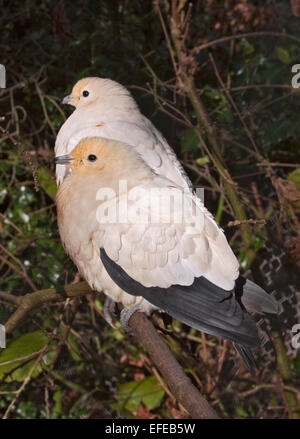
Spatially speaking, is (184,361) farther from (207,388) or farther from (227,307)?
(227,307)

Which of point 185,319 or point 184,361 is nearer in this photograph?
point 185,319

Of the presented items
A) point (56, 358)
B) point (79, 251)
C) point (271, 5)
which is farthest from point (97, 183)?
point (271, 5)

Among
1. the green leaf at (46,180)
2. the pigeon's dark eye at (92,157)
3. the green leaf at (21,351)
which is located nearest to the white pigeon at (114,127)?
the pigeon's dark eye at (92,157)

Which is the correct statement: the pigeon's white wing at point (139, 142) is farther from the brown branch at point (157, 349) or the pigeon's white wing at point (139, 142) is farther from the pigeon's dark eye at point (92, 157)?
the brown branch at point (157, 349)

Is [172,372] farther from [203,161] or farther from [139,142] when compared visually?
[203,161]

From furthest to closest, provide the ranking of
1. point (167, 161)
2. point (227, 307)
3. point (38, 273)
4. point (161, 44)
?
point (161, 44)
point (38, 273)
point (167, 161)
point (227, 307)

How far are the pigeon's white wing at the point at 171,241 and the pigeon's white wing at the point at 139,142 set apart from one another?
0.10 m

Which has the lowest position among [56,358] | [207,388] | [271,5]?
[207,388]

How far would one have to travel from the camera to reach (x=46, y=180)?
6.57 ft

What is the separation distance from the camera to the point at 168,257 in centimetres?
121

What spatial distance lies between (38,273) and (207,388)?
0.70 m

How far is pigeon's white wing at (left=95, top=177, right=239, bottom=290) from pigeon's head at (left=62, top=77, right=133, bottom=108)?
0.35 meters

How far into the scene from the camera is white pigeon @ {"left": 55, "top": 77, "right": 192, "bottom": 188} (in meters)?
1.30

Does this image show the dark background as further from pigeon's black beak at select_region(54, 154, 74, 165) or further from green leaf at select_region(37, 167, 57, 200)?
pigeon's black beak at select_region(54, 154, 74, 165)
